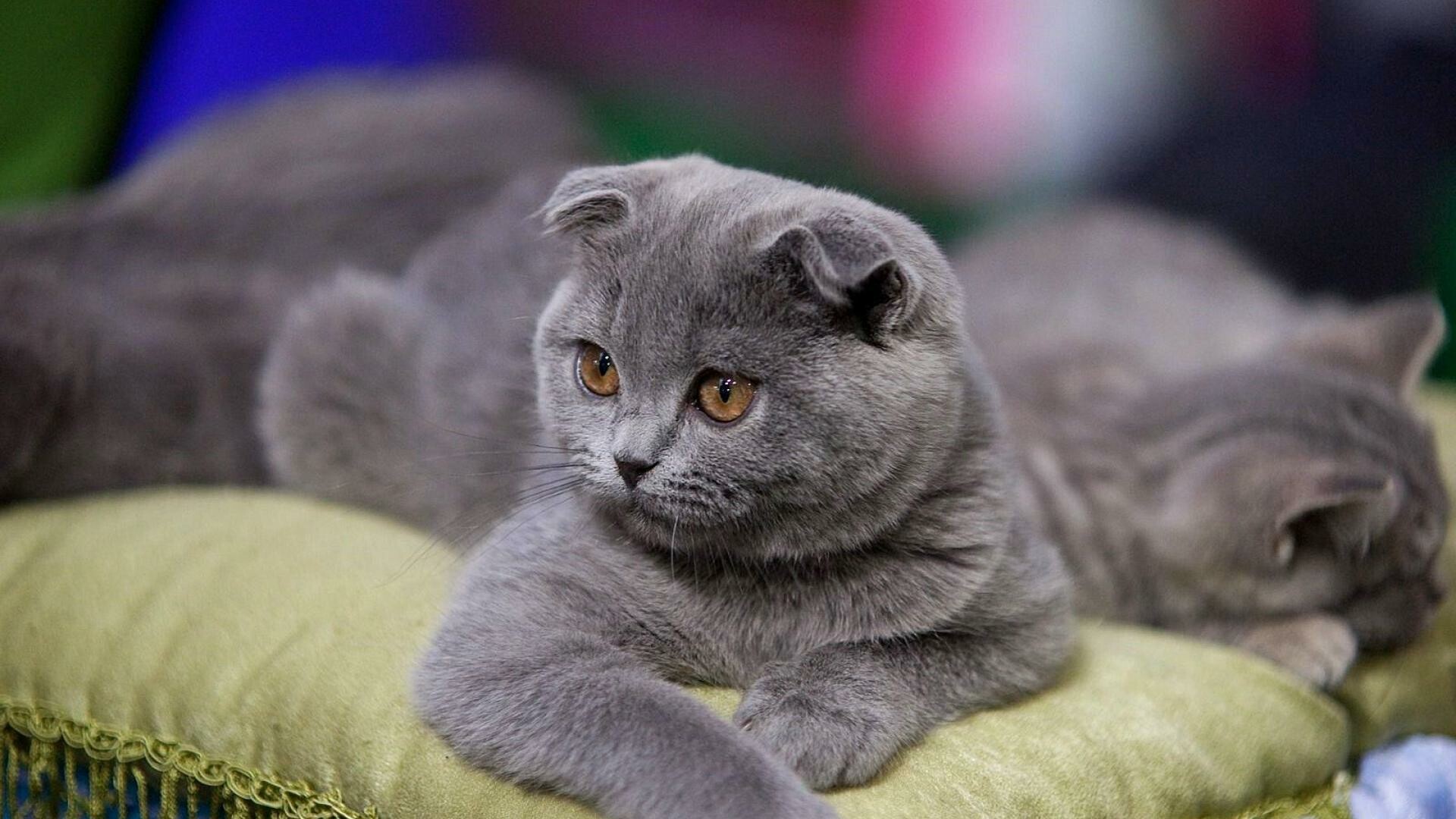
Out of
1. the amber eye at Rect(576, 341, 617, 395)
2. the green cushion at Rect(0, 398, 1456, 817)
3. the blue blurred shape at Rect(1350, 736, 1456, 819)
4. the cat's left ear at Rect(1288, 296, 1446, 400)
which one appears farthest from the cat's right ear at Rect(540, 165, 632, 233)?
the cat's left ear at Rect(1288, 296, 1446, 400)

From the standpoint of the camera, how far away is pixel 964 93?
2.99 metres

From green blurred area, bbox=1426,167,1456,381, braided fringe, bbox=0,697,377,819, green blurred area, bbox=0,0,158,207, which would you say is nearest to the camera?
braided fringe, bbox=0,697,377,819

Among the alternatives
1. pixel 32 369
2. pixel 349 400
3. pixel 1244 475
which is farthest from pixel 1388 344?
pixel 32 369

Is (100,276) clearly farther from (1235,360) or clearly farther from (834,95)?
(1235,360)

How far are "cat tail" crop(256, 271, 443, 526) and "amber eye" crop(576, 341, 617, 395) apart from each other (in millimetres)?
683

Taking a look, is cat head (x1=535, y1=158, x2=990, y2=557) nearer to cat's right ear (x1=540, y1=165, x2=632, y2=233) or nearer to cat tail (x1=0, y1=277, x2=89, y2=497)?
cat's right ear (x1=540, y1=165, x2=632, y2=233)

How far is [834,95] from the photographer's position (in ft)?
9.68

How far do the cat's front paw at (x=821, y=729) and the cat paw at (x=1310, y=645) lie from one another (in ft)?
2.44

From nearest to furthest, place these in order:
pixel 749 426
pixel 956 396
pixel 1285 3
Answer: pixel 749 426 → pixel 956 396 → pixel 1285 3

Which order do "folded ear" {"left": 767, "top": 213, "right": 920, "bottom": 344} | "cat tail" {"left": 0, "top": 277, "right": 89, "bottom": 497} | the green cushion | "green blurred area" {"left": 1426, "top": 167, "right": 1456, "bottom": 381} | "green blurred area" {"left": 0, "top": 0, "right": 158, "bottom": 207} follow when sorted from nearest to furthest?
"folded ear" {"left": 767, "top": 213, "right": 920, "bottom": 344} → the green cushion → "cat tail" {"left": 0, "top": 277, "right": 89, "bottom": 497} → "green blurred area" {"left": 0, "top": 0, "right": 158, "bottom": 207} → "green blurred area" {"left": 1426, "top": 167, "right": 1456, "bottom": 381}

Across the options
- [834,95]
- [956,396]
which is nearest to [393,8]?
[834,95]

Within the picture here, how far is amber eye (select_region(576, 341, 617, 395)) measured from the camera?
1280mm

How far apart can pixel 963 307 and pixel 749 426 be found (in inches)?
11.5

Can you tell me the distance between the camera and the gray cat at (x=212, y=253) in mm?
2000
